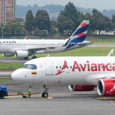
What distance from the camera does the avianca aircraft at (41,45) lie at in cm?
8625

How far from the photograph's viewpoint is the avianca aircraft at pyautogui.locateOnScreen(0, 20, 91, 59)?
8625 cm

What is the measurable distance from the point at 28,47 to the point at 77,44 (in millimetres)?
9346

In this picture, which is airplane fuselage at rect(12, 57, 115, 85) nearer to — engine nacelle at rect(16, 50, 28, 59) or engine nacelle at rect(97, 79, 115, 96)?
engine nacelle at rect(97, 79, 115, 96)

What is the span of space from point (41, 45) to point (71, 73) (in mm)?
49259

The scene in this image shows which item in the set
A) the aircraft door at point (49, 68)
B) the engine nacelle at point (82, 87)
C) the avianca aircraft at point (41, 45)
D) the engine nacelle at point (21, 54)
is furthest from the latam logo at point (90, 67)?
the avianca aircraft at point (41, 45)

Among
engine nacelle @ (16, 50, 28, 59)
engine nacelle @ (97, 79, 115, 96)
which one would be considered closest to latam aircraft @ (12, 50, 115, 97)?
engine nacelle @ (97, 79, 115, 96)

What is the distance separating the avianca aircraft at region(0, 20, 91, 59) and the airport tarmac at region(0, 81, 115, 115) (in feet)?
146

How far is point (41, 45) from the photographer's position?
88438 mm

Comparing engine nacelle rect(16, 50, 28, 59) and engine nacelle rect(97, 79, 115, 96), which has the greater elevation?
engine nacelle rect(16, 50, 28, 59)

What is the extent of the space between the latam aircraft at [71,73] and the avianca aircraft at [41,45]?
4542 centimetres

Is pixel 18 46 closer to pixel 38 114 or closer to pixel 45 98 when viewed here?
pixel 45 98

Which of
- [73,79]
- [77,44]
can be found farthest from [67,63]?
[77,44]

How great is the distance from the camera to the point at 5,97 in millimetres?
39812

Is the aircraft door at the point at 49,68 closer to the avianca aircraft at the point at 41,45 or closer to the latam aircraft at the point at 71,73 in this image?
the latam aircraft at the point at 71,73
